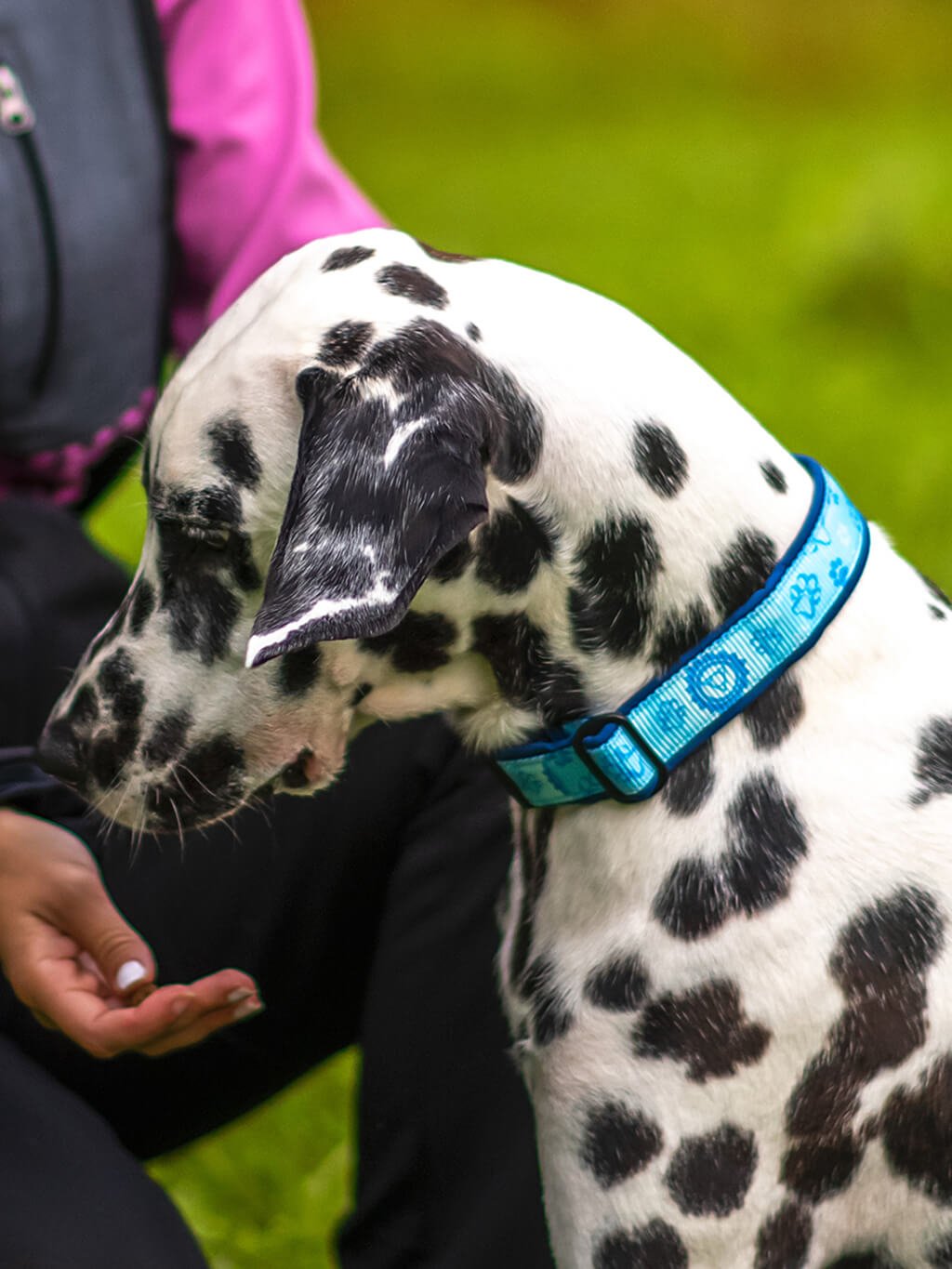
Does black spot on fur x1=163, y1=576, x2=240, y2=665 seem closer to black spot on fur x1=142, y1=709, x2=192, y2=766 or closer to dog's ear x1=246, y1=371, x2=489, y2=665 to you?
black spot on fur x1=142, y1=709, x2=192, y2=766

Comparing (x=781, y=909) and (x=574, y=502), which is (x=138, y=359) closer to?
(x=574, y=502)

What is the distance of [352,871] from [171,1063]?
0.36m

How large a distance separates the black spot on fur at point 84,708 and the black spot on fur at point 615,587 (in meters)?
0.56

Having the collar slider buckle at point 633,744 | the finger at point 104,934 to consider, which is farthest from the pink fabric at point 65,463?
the collar slider buckle at point 633,744

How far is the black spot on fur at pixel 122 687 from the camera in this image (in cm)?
184

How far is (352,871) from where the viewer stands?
2332 mm

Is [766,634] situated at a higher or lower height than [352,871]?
higher

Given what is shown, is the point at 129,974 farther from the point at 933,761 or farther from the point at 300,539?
the point at 933,761

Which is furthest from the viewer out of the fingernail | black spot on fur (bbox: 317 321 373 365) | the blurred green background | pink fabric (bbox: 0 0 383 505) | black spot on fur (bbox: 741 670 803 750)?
the blurred green background

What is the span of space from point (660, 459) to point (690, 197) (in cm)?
714

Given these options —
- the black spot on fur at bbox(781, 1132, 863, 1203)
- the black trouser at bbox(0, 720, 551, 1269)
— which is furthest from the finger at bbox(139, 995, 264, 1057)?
the black spot on fur at bbox(781, 1132, 863, 1203)

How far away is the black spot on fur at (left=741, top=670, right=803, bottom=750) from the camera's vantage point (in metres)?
1.73

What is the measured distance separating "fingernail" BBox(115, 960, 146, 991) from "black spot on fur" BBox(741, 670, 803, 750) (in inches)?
31.0

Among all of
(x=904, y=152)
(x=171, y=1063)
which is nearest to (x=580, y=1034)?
(x=171, y=1063)
